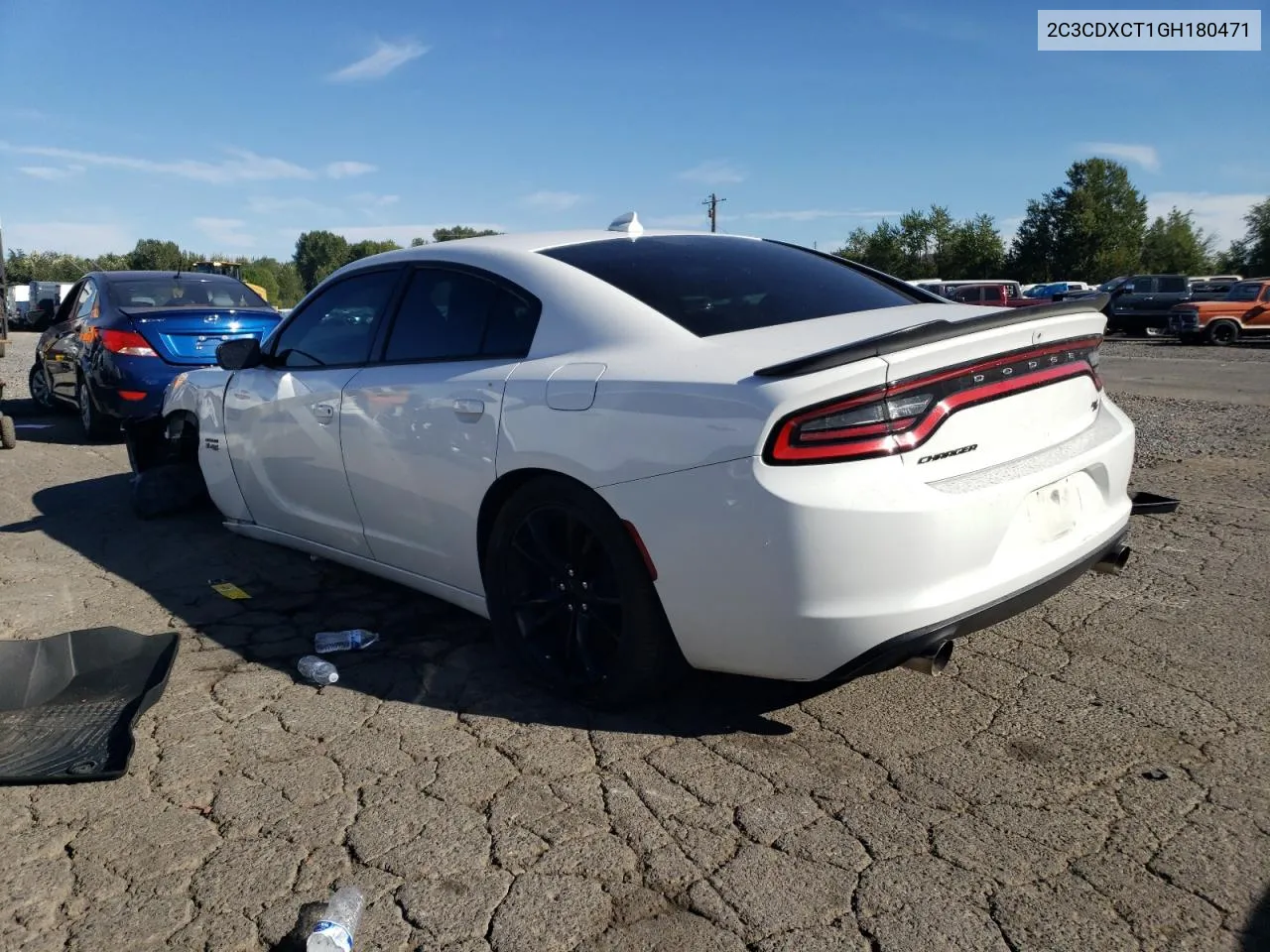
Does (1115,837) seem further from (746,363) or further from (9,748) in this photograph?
(9,748)

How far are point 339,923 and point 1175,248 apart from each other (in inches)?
3617

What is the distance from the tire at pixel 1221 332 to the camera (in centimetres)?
2395

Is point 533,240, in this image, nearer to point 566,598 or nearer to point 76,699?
point 566,598

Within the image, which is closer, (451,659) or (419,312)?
(451,659)

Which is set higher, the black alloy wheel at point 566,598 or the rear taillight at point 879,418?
the rear taillight at point 879,418

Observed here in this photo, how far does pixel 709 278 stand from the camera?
345cm

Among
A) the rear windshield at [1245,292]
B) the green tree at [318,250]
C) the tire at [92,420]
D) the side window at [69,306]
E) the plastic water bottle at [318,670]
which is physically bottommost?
the plastic water bottle at [318,670]

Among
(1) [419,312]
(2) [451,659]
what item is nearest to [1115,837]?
(2) [451,659]

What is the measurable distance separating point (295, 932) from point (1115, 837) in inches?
74.9

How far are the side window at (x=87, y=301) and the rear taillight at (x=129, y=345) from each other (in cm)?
76

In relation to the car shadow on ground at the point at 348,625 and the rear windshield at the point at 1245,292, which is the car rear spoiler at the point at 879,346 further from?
the rear windshield at the point at 1245,292

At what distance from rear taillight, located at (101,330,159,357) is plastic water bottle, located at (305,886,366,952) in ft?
21.9

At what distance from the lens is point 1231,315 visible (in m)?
23.8

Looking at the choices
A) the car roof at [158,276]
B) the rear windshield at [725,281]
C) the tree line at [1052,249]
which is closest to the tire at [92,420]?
the car roof at [158,276]
